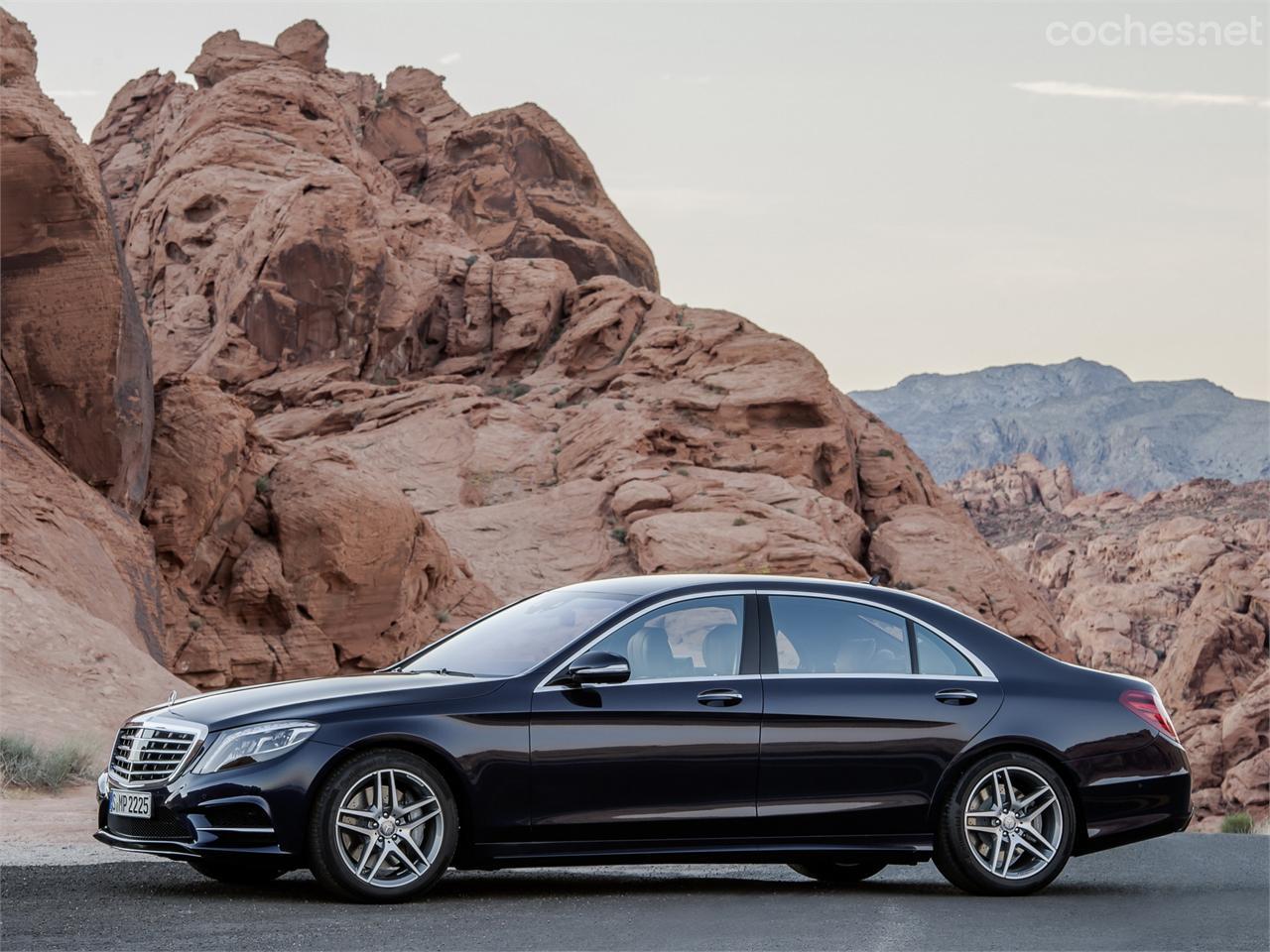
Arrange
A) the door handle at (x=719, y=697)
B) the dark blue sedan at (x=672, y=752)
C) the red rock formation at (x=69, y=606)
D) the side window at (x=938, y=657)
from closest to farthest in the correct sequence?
the dark blue sedan at (x=672, y=752)
the door handle at (x=719, y=697)
the side window at (x=938, y=657)
the red rock formation at (x=69, y=606)

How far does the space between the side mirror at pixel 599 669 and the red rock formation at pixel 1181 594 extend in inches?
1436

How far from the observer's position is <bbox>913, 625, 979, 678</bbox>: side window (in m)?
8.66

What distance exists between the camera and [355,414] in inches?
1785

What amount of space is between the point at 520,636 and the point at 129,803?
200 centimetres

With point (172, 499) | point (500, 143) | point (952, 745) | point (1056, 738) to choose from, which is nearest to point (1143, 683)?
point (1056, 738)

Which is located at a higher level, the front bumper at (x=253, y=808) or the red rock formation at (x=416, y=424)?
the red rock formation at (x=416, y=424)

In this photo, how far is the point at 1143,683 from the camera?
8.98 metres

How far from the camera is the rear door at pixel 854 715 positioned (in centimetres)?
814

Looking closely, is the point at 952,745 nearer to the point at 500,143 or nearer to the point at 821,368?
the point at 821,368

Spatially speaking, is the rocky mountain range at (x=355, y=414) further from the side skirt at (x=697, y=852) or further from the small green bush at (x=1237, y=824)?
the small green bush at (x=1237, y=824)

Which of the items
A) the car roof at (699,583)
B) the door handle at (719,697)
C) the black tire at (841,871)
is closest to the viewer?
the door handle at (719,697)

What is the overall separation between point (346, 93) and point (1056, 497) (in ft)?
274

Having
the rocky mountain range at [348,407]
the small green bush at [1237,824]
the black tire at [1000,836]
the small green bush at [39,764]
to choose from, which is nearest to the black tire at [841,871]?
the black tire at [1000,836]

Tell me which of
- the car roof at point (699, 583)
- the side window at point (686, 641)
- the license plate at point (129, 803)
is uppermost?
the car roof at point (699, 583)
